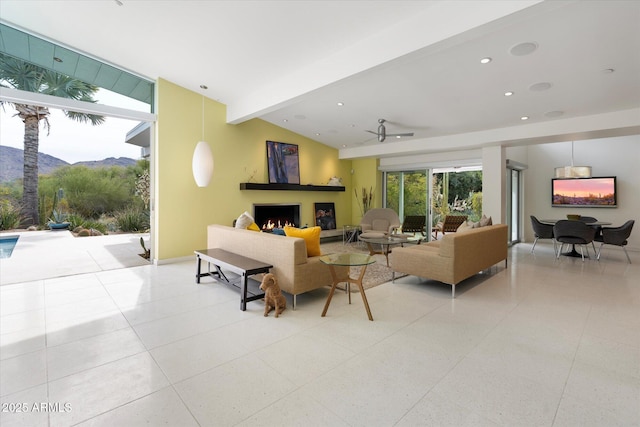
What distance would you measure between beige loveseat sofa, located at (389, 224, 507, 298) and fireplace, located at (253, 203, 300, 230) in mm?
3753

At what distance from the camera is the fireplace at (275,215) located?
7.38 m

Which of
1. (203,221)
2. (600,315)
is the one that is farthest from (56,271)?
(600,315)

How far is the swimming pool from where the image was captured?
4.96 m

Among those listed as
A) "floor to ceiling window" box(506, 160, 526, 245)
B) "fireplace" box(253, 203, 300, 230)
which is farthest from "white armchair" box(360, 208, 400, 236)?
"floor to ceiling window" box(506, 160, 526, 245)

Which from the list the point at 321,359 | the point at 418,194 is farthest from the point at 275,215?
the point at 321,359

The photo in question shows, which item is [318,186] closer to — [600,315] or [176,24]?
[176,24]

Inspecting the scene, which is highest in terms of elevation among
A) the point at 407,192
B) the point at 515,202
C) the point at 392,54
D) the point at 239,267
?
the point at 392,54

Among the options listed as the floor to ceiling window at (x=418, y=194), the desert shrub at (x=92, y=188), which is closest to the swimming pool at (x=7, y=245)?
the desert shrub at (x=92, y=188)

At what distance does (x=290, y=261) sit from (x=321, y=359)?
4.18 ft

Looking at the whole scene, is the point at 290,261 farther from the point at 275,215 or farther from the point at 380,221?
the point at 380,221

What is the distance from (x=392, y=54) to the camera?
3.46 meters

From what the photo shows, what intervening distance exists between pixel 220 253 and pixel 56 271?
118 inches

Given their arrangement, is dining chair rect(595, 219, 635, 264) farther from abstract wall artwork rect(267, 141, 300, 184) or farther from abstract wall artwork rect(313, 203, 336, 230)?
abstract wall artwork rect(267, 141, 300, 184)

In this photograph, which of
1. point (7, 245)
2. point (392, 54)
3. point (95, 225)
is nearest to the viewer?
point (392, 54)
